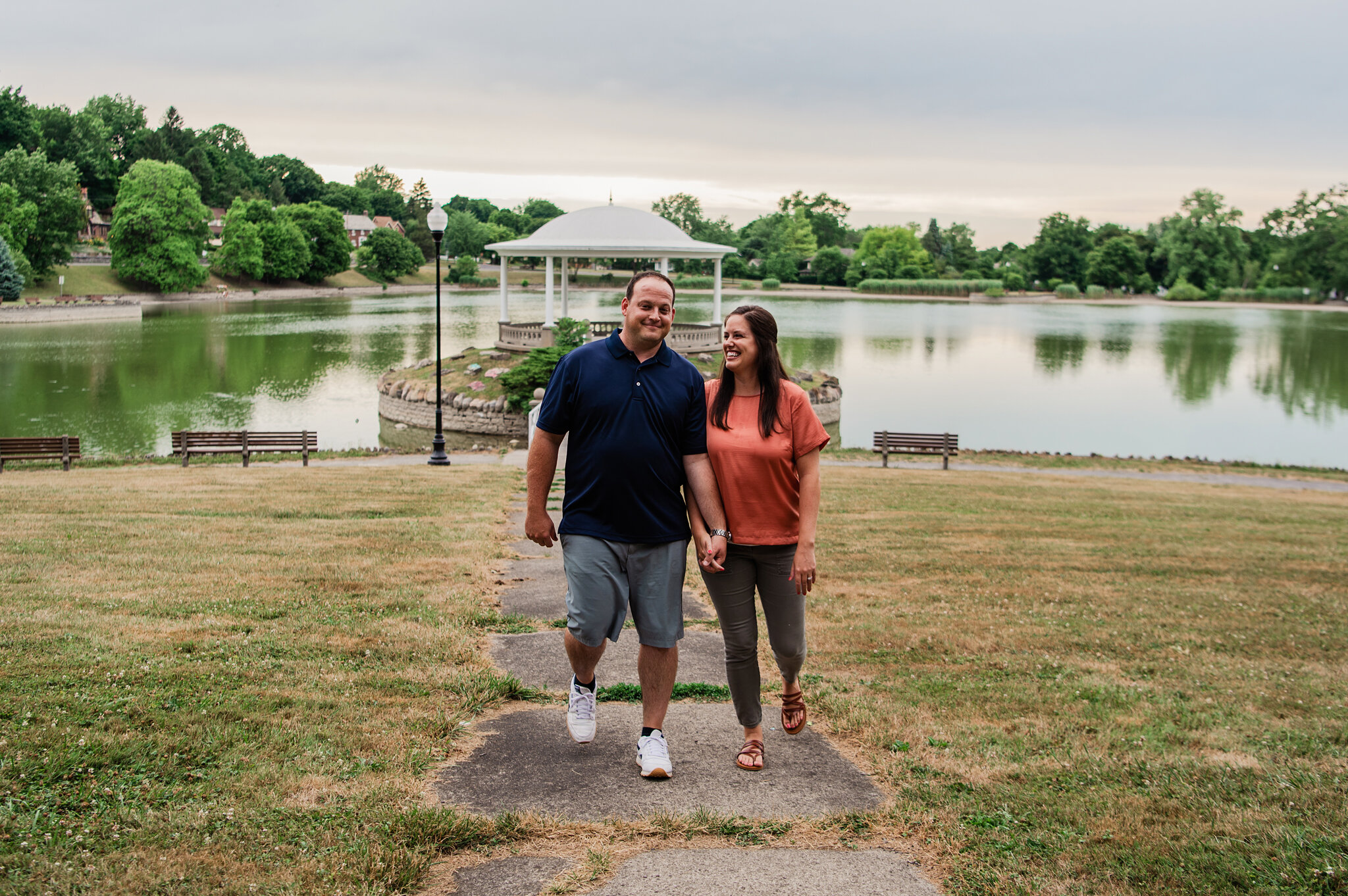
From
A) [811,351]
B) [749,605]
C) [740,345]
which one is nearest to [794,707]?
[749,605]

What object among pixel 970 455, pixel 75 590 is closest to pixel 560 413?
pixel 75 590

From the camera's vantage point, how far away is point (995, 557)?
10078 mm

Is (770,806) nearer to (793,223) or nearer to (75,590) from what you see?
(75,590)

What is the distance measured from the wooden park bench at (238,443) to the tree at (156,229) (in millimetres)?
60571

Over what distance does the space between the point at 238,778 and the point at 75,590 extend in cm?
372

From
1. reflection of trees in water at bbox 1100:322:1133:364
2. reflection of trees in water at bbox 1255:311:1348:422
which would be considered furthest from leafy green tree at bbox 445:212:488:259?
reflection of trees in water at bbox 1255:311:1348:422

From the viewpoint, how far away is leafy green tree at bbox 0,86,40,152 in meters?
79.7

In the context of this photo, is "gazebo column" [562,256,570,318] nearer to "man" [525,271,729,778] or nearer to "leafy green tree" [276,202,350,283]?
"man" [525,271,729,778]

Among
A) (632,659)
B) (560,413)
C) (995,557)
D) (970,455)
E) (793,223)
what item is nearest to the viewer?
(560,413)

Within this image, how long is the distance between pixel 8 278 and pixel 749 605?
219 feet

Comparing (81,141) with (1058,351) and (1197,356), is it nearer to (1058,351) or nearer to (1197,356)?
(1058,351)

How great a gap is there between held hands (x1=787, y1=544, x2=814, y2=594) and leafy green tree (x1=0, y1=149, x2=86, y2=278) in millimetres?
76156

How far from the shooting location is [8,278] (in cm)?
5709

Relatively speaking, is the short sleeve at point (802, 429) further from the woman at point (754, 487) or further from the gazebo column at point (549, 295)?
the gazebo column at point (549, 295)
